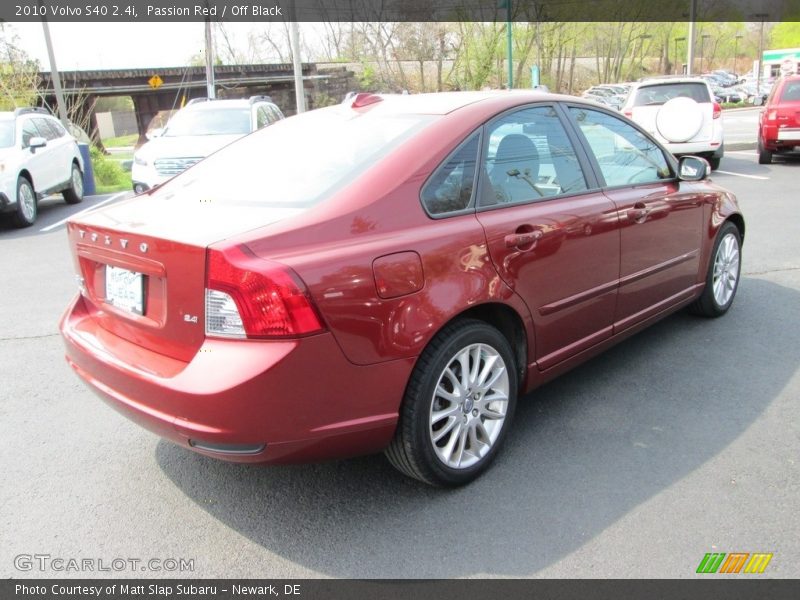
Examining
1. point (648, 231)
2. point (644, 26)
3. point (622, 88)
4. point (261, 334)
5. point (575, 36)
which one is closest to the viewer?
point (261, 334)

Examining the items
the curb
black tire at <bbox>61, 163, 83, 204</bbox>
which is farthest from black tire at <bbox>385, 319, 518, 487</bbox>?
the curb

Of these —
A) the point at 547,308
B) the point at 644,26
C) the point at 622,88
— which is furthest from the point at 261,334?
the point at 644,26

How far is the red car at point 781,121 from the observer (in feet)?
42.0

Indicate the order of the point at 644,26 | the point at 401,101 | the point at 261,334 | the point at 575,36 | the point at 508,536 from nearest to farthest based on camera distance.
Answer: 1. the point at 261,334
2. the point at 508,536
3. the point at 401,101
4. the point at 575,36
5. the point at 644,26

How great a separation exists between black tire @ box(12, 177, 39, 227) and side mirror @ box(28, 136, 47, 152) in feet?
1.92

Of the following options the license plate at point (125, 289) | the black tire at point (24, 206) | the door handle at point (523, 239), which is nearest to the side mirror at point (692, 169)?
the door handle at point (523, 239)

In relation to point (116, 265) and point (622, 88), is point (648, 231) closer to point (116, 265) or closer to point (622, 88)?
point (116, 265)

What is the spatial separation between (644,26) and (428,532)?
214 ft

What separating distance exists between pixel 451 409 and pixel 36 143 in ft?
33.2

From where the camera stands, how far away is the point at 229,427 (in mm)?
2371

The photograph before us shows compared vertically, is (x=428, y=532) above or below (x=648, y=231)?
below

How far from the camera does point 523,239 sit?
10.0 ft
